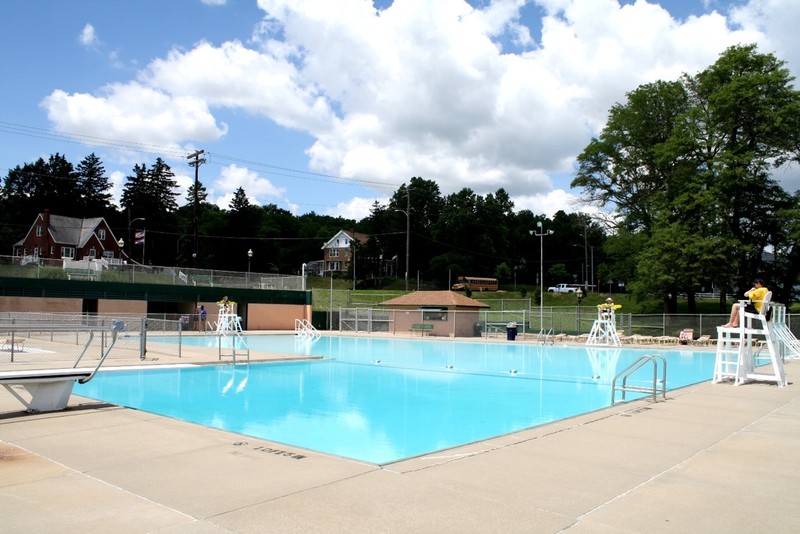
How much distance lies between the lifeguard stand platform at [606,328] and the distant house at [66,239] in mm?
69891

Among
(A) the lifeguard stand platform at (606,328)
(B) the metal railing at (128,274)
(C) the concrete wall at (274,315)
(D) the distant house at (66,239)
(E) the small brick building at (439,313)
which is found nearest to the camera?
(A) the lifeguard stand platform at (606,328)

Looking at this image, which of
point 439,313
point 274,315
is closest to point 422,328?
point 439,313

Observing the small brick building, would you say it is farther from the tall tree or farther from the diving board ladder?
the tall tree

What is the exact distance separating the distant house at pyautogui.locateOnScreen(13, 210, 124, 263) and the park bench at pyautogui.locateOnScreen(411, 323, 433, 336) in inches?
2169

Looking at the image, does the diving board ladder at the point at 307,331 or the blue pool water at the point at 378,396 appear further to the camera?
the diving board ladder at the point at 307,331

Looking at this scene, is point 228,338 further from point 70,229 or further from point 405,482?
point 70,229

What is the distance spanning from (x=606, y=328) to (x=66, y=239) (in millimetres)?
75264

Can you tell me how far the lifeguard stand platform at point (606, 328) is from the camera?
34.5 metres

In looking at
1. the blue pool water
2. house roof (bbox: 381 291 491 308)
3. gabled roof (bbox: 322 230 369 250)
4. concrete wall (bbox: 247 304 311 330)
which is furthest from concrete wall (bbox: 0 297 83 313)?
gabled roof (bbox: 322 230 369 250)

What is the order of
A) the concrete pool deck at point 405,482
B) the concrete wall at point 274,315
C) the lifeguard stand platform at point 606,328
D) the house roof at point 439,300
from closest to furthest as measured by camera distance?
the concrete pool deck at point 405,482, the lifeguard stand platform at point 606,328, the house roof at point 439,300, the concrete wall at point 274,315

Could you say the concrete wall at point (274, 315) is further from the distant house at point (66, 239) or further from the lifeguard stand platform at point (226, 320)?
the distant house at point (66, 239)

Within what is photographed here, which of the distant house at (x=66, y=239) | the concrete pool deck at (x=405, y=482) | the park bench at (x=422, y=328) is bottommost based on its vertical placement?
the park bench at (x=422, y=328)

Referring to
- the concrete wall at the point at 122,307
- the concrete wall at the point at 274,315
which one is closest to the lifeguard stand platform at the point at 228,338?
the concrete wall at the point at 122,307

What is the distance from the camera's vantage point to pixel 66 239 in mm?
83625
